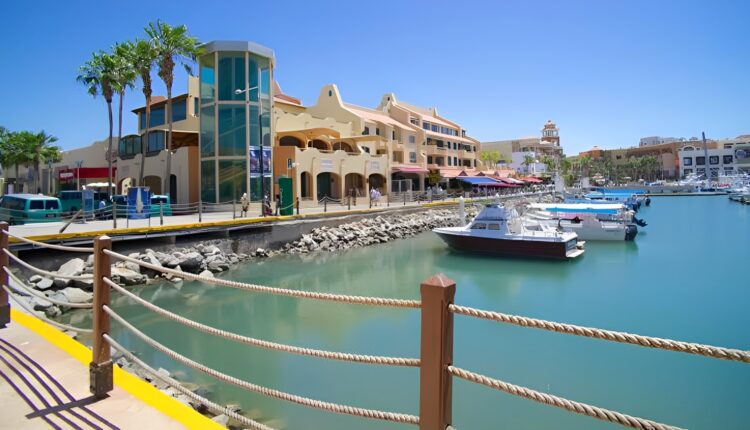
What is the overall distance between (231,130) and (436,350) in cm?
2862

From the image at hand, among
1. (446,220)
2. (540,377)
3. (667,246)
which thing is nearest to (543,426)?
(540,377)

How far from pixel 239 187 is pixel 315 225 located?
19.2ft

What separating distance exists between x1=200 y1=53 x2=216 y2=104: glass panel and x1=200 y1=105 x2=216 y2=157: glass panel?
630mm

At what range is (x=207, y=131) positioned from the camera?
29.2 meters

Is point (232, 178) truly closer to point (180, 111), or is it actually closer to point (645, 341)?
point (180, 111)

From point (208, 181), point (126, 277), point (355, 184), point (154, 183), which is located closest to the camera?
point (126, 277)

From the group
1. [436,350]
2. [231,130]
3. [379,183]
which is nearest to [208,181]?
[231,130]

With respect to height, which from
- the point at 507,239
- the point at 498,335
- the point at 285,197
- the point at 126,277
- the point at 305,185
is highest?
the point at 305,185

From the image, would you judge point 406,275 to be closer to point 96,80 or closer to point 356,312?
point 356,312

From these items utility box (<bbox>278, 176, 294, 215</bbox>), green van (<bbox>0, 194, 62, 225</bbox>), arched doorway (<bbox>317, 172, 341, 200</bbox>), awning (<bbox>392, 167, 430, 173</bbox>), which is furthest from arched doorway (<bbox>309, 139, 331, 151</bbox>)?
green van (<bbox>0, 194, 62, 225</bbox>)

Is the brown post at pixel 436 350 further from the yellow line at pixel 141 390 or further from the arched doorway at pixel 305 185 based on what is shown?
the arched doorway at pixel 305 185

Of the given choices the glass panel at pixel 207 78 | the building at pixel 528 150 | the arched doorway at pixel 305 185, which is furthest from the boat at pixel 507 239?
the building at pixel 528 150

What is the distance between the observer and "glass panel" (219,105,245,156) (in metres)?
28.7

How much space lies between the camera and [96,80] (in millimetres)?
32500
